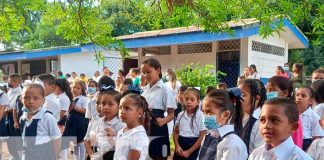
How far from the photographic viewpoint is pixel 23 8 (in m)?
2.49

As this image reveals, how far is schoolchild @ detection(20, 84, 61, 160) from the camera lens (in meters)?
3.37

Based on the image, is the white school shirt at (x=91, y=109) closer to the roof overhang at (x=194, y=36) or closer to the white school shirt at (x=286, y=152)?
the white school shirt at (x=286, y=152)

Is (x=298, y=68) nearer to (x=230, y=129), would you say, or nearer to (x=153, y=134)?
(x=153, y=134)

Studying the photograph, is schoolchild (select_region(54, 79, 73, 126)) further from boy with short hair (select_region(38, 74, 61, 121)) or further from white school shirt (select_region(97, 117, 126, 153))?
white school shirt (select_region(97, 117, 126, 153))

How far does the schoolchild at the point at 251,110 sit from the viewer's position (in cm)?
284

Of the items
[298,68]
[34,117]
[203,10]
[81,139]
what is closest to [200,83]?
[298,68]

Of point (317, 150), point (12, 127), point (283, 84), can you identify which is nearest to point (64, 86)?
point (12, 127)

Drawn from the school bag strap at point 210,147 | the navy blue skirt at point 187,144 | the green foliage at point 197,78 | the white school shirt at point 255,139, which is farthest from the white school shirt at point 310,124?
the green foliage at point 197,78

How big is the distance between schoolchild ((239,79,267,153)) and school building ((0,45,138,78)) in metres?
8.80

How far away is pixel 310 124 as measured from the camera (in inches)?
142

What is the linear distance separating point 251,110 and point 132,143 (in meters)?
0.98

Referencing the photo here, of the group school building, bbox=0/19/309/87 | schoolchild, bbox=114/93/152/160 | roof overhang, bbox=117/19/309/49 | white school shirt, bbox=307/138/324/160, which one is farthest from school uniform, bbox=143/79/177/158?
roof overhang, bbox=117/19/309/49

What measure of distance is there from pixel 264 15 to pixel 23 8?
2.08 m

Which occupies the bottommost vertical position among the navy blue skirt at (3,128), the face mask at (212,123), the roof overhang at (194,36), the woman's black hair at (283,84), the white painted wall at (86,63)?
the navy blue skirt at (3,128)
